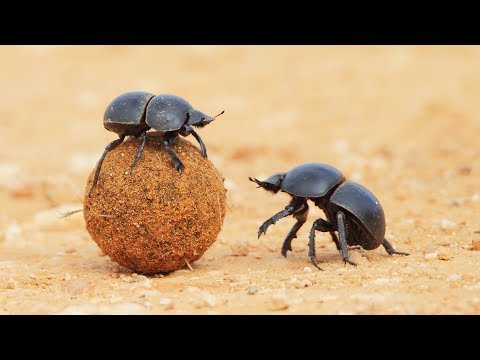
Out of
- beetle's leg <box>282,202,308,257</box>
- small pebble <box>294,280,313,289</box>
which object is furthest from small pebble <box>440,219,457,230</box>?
small pebble <box>294,280,313,289</box>

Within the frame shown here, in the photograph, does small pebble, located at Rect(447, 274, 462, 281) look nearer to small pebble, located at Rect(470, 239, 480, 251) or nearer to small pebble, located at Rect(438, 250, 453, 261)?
small pebble, located at Rect(438, 250, 453, 261)

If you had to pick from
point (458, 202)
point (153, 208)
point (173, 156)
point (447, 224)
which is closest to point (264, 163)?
point (458, 202)

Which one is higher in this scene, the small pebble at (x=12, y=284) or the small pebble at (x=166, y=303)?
the small pebble at (x=166, y=303)

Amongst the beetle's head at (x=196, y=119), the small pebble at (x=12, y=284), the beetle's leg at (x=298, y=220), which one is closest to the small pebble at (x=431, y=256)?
the beetle's leg at (x=298, y=220)

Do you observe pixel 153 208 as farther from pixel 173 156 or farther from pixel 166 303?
pixel 166 303

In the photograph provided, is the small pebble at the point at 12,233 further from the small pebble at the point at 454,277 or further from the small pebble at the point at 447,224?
the small pebble at the point at 454,277

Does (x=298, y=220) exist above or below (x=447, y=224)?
above
